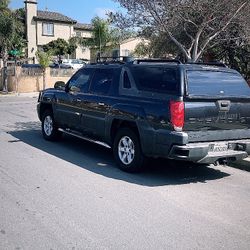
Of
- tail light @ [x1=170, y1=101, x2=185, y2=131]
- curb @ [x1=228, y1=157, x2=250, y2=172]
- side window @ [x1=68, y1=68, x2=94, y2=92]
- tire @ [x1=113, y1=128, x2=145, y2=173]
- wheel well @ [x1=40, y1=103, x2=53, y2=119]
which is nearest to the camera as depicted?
tail light @ [x1=170, y1=101, x2=185, y2=131]

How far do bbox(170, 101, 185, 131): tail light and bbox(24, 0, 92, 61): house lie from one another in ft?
158

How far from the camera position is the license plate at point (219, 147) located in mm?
7070

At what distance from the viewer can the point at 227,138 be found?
728 cm

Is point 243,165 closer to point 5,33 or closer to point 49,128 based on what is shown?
point 49,128

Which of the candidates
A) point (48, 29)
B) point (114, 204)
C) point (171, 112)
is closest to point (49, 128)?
point (171, 112)

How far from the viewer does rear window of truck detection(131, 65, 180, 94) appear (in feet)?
23.2

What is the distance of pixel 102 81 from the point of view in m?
8.73

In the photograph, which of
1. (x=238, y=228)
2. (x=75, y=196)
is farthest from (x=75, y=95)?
(x=238, y=228)

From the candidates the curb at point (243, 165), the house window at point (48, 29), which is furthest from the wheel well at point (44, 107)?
the house window at point (48, 29)

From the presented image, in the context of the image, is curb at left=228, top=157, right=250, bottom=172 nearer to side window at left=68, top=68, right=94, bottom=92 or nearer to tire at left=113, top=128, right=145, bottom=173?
tire at left=113, top=128, right=145, bottom=173

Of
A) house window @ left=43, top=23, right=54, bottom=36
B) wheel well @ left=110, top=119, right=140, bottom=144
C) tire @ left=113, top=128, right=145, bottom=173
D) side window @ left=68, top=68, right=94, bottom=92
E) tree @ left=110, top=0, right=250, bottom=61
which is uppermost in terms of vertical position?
house window @ left=43, top=23, right=54, bottom=36

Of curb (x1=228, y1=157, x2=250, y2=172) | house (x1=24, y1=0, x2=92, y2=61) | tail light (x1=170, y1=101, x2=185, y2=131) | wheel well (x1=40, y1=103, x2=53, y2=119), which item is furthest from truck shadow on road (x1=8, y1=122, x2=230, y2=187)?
house (x1=24, y1=0, x2=92, y2=61)

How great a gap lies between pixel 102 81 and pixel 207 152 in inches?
108

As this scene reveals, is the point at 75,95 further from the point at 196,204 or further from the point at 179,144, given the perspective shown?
the point at 196,204
